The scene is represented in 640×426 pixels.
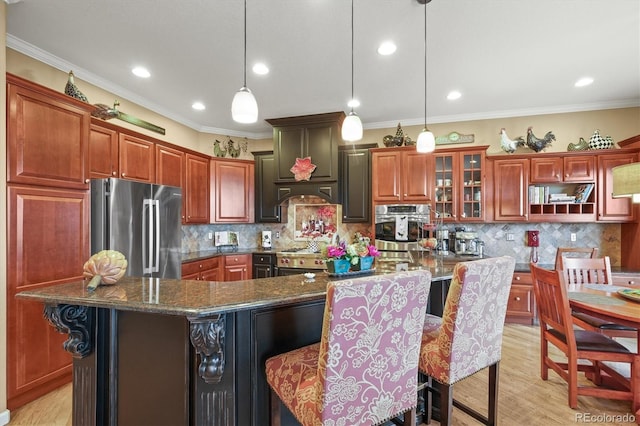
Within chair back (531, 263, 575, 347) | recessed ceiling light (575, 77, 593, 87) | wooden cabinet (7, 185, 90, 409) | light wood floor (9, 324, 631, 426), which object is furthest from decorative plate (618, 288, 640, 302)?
wooden cabinet (7, 185, 90, 409)

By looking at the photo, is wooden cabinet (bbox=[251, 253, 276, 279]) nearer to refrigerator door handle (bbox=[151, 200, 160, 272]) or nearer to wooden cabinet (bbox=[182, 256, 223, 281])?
wooden cabinet (bbox=[182, 256, 223, 281])

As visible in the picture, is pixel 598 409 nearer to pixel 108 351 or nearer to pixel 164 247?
pixel 108 351

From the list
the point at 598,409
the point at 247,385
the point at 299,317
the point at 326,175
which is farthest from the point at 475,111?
the point at 247,385

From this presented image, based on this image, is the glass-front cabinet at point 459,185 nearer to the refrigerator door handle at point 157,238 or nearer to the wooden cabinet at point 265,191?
the wooden cabinet at point 265,191

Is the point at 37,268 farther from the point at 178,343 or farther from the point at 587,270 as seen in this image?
the point at 587,270

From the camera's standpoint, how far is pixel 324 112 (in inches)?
171

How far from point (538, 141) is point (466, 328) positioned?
355cm

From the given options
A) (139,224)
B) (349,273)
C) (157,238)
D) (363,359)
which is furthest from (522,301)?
(139,224)

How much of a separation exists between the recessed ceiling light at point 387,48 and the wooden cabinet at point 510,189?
2.36 meters

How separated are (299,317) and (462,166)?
138 inches

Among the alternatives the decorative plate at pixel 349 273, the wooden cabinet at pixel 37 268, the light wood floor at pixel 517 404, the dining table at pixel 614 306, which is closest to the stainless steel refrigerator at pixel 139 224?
the wooden cabinet at pixel 37 268

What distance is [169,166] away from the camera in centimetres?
388

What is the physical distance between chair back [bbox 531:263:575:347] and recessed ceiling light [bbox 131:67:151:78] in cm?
407

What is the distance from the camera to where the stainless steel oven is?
414cm
